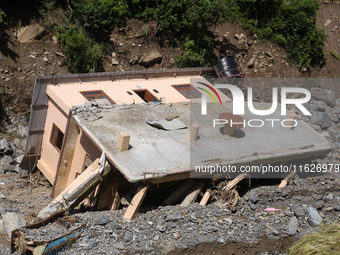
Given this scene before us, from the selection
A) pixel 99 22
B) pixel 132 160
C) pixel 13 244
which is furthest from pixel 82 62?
pixel 13 244

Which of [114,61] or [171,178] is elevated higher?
[171,178]

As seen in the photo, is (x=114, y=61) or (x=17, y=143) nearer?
(x=17, y=143)

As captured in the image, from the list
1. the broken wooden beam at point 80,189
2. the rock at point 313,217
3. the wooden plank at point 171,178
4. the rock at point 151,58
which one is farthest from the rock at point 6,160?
the rock at point 313,217

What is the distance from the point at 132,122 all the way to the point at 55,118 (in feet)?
11.3

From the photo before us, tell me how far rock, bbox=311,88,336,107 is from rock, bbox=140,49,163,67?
8.85 metres

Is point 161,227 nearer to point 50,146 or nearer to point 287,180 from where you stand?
point 287,180

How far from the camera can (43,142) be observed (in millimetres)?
19047

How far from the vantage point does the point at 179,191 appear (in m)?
15.0

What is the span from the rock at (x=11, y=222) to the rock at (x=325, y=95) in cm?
1789

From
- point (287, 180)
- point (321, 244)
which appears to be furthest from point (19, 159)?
point (321, 244)

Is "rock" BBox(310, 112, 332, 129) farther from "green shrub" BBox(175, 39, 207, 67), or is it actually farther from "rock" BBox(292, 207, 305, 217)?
"rock" BBox(292, 207, 305, 217)

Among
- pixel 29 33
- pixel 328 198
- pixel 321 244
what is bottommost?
pixel 29 33

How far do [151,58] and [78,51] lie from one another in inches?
162

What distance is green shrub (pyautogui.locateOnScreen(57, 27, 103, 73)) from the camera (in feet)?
75.6
